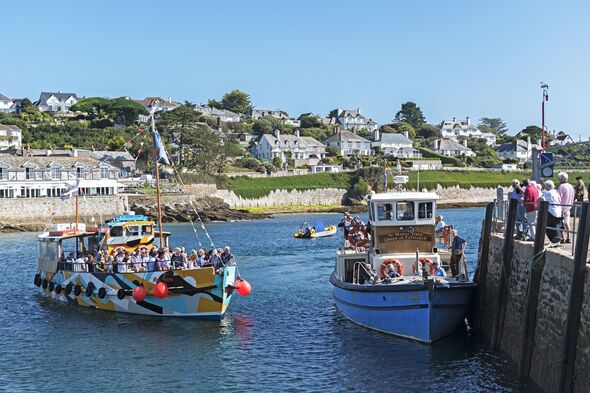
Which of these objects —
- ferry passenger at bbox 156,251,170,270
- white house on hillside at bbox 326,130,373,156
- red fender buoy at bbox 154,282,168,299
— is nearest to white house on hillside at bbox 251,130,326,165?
white house on hillside at bbox 326,130,373,156

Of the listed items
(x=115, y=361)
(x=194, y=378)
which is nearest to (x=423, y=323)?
(x=194, y=378)

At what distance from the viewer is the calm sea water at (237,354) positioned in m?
21.9

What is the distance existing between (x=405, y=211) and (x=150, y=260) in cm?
1085

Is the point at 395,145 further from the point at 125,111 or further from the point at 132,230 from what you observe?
the point at 132,230

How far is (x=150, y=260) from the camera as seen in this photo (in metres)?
31.1

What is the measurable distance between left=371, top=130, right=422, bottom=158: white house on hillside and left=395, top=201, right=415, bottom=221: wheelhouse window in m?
154

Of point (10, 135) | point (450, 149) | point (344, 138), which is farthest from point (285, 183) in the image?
point (450, 149)

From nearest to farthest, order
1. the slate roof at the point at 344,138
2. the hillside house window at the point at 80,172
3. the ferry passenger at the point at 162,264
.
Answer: the ferry passenger at the point at 162,264
the hillside house window at the point at 80,172
the slate roof at the point at 344,138

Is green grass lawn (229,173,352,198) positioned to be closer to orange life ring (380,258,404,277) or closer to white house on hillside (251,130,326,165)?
white house on hillside (251,130,326,165)

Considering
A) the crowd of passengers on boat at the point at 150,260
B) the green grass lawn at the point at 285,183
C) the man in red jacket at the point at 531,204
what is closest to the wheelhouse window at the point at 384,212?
the man in red jacket at the point at 531,204

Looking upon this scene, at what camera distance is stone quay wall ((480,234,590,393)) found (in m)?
16.3

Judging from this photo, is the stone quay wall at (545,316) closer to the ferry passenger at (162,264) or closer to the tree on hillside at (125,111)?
the ferry passenger at (162,264)

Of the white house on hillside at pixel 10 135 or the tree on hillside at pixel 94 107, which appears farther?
the tree on hillside at pixel 94 107

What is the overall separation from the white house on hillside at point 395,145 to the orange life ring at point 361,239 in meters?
150
